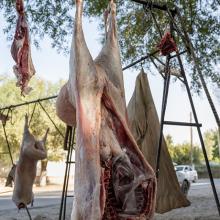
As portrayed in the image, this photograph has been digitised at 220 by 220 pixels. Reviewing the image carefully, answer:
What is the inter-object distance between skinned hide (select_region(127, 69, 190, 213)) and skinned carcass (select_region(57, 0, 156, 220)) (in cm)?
283

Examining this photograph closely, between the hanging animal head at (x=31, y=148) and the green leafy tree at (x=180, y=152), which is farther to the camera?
the green leafy tree at (x=180, y=152)


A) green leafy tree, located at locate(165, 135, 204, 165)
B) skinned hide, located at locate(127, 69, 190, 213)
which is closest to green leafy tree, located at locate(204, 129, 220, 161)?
green leafy tree, located at locate(165, 135, 204, 165)

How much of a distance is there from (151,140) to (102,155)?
3198 mm

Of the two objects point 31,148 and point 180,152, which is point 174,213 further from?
point 180,152

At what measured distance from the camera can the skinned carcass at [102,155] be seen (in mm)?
2254

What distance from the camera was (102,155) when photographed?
7.85ft

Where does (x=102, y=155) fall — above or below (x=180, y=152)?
below

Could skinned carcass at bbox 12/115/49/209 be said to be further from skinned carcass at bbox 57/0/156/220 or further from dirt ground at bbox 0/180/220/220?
skinned carcass at bbox 57/0/156/220

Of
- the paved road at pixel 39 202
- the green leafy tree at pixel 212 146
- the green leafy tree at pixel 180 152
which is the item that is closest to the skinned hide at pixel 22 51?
the paved road at pixel 39 202

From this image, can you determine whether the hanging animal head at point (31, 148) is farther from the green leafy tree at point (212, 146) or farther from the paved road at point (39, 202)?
the green leafy tree at point (212, 146)

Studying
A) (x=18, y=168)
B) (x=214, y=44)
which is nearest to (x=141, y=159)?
(x=18, y=168)

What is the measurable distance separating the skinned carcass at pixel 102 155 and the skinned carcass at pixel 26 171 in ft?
16.1

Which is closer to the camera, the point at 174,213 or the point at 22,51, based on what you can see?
the point at 22,51

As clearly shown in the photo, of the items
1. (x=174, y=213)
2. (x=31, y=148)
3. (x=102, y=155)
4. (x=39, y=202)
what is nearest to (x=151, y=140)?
(x=31, y=148)
